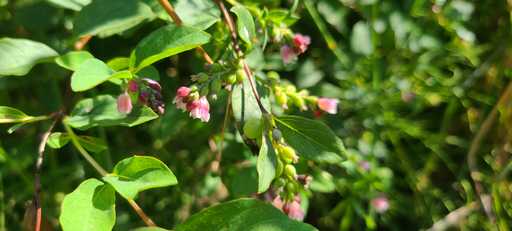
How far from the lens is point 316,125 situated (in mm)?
1059

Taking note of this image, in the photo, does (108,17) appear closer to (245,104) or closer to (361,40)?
(245,104)

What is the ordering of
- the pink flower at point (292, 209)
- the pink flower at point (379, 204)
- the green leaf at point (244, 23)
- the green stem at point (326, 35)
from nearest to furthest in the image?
the green leaf at point (244, 23) < the pink flower at point (292, 209) < the green stem at point (326, 35) < the pink flower at point (379, 204)

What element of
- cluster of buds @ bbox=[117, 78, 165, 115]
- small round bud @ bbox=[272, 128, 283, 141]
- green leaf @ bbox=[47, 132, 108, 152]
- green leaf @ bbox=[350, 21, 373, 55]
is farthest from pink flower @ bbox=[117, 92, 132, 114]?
green leaf @ bbox=[350, 21, 373, 55]

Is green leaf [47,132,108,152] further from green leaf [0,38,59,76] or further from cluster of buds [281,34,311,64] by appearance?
cluster of buds [281,34,311,64]

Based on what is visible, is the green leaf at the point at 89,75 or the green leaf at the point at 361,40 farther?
the green leaf at the point at 361,40

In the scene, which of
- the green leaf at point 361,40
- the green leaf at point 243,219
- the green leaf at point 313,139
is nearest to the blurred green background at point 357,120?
the green leaf at point 361,40

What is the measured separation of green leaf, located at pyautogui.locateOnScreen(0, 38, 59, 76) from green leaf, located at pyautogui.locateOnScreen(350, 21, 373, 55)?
0.68m

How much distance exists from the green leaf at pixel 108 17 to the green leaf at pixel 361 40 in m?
0.54

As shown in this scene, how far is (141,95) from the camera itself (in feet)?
3.41

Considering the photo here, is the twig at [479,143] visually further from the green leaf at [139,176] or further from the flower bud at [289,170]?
the green leaf at [139,176]

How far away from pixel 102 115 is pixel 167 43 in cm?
21

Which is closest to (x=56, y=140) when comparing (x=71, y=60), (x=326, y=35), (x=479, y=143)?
(x=71, y=60)

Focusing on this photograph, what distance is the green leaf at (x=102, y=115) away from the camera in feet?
3.41

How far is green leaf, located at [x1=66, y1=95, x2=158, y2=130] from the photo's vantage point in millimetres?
1039
